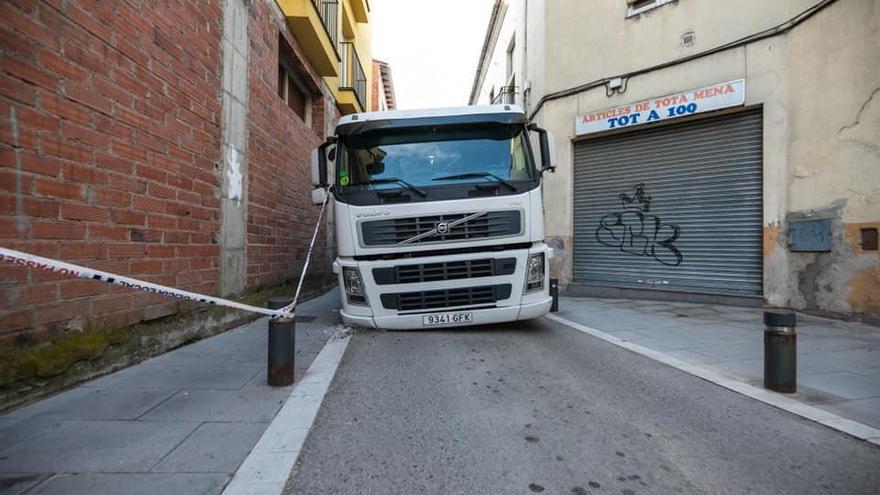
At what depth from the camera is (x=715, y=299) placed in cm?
832

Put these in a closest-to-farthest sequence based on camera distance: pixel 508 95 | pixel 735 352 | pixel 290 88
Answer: pixel 735 352 < pixel 290 88 < pixel 508 95

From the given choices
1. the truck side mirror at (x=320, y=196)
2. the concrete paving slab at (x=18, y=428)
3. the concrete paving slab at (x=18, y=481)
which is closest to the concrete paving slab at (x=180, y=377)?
the concrete paving slab at (x=18, y=428)

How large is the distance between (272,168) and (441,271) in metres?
4.13

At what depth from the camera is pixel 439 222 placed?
4.96 meters

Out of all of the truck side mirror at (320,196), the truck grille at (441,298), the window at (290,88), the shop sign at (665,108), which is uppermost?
the window at (290,88)

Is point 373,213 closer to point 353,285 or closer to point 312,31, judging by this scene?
point 353,285

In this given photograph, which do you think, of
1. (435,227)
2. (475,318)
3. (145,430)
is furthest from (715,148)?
(145,430)

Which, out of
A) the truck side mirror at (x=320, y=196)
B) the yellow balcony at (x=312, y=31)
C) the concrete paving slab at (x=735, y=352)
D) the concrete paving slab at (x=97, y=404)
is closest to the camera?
the concrete paving slab at (x=97, y=404)

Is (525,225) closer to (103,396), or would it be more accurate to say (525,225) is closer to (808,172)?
(103,396)

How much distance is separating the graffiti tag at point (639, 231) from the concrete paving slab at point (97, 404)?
855 cm

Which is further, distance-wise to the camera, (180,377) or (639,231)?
(639,231)

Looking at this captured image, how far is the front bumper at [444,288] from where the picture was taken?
505 cm

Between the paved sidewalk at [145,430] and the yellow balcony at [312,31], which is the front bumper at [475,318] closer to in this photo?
the paved sidewalk at [145,430]

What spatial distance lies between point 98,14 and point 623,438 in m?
4.85
